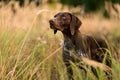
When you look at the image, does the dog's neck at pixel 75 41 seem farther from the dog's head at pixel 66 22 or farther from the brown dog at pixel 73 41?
the dog's head at pixel 66 22

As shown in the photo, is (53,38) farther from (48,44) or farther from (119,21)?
(119,21)

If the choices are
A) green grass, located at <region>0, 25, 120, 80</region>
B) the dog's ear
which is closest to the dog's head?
the dog's ear

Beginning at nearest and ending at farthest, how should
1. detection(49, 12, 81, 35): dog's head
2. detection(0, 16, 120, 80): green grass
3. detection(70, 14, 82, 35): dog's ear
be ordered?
detection(0, 16, 120, 80): green grass < detection(49, 12, 81, 35): dog's head < detection(70, 14, 82, 35): dog's ear

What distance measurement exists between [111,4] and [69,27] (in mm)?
5802

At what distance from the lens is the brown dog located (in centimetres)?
729

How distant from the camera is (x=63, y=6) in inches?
528


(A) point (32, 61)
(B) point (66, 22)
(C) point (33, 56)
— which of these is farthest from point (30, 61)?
(B) point (66, 22)

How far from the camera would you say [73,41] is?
759 centimetres

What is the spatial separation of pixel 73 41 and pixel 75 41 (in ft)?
0.09

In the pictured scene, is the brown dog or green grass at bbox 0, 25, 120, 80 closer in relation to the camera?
green grass at bbox 0, 25, 120, 80

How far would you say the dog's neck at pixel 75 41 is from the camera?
7.46m

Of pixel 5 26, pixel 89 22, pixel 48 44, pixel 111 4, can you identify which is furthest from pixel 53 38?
pixel 89 22

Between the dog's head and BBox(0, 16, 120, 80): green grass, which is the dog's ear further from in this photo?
BBox(0, 16, 120, 80): green grass

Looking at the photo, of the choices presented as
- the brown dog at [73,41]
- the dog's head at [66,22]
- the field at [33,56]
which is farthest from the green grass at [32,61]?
the dog's head at [66,22]
